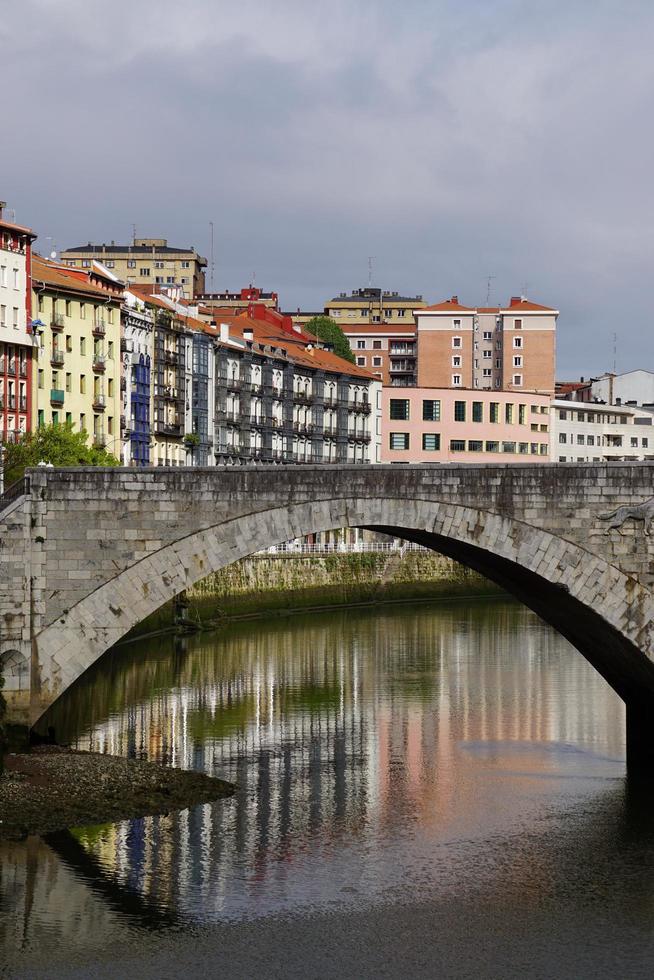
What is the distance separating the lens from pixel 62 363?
91.3 m

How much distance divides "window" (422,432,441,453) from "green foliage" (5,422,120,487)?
2066 inches

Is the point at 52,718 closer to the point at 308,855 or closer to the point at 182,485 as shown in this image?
the point at 182,485

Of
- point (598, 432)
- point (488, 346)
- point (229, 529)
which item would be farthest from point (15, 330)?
point (488, 346)

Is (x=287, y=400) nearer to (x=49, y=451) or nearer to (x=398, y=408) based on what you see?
(x=398, y=408)

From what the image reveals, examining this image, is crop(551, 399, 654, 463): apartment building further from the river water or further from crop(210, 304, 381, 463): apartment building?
the river water

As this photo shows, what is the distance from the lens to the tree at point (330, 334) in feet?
495

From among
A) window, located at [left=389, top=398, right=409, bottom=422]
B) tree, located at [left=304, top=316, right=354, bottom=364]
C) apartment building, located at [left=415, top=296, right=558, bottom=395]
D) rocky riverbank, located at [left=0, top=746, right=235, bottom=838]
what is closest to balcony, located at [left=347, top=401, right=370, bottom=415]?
window, located at [left=389, top=398, right=409, bottom=422]

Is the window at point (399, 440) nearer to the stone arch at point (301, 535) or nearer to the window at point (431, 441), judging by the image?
the window at point (431, 441)

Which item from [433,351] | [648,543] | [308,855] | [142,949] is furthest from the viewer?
[433,351]

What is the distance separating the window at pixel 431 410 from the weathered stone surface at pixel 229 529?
8717 cm

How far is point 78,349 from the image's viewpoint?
9369 cm

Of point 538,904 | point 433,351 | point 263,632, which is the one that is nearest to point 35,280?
point 263,632

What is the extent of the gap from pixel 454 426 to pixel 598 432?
73.3ft

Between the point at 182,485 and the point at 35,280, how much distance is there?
46979 mm
